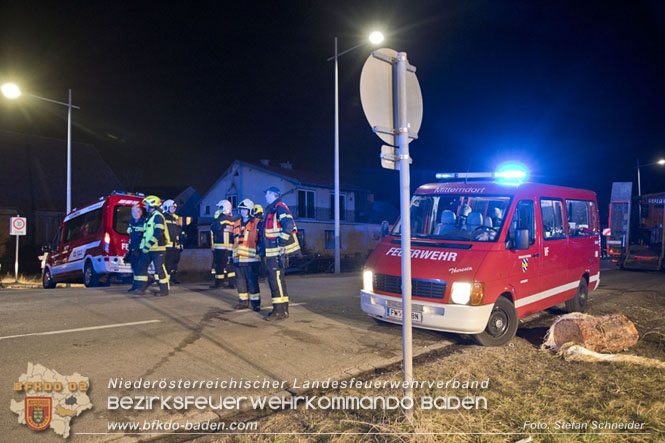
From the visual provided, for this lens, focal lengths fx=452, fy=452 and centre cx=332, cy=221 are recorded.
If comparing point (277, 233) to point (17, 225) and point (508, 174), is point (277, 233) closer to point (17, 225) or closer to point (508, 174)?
point (508, 174)

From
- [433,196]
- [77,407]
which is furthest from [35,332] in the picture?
[433,196]

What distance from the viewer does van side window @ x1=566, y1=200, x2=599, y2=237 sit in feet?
26.3

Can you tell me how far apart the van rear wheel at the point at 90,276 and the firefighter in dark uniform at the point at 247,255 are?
6.64 metres

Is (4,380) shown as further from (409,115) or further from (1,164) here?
(1,164)

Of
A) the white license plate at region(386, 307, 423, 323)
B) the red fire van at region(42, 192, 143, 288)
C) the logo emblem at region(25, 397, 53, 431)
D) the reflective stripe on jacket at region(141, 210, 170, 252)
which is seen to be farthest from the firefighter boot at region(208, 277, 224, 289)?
the logo emblem at region(25, 397, 53, 431)

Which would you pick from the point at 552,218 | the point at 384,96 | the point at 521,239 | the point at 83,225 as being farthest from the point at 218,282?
the point at 384,96

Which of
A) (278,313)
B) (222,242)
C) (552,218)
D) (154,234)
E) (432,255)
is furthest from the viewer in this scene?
(222,242)

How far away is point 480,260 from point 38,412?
478 cm

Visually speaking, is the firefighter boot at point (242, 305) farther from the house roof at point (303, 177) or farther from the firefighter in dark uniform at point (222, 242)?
the house roof at point (303, 177)

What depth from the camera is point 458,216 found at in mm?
6754

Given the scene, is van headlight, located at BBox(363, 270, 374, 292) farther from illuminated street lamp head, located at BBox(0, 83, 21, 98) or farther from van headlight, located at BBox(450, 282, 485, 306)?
illuminated street lamp head, located at BBox(0, 83, 21, 98)

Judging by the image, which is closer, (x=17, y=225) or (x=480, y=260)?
(x=480, y=260)

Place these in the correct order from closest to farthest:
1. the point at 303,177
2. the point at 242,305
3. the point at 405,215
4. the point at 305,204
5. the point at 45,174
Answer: the point at 405,215, the point at 242,305, the point at 45,174, the point at 305,204, the point at 303,177

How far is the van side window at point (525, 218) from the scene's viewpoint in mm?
6410
